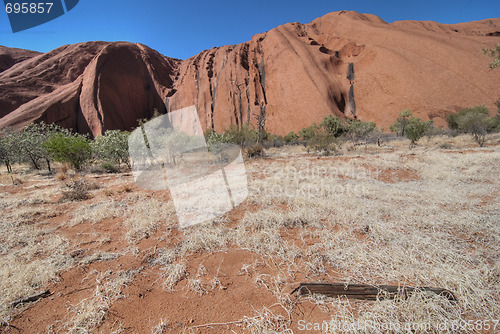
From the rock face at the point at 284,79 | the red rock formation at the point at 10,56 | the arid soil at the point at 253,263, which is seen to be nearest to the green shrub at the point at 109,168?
the arid soil at the point at 253,263

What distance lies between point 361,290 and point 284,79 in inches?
1609

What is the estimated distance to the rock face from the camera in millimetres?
31797

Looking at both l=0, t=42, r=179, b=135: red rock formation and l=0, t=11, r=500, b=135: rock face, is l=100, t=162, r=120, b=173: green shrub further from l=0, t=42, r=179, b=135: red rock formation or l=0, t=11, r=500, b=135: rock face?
l=0, t=42, r=179, b=135: red rock formation

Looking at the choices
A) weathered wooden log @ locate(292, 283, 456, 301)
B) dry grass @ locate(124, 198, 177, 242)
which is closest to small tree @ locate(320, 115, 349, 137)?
dry grass @ locate(124, 198, 177, 242)

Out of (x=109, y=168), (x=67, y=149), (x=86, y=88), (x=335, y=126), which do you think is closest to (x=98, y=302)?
(x=109, y=168)

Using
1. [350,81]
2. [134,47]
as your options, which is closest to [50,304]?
[350,81]

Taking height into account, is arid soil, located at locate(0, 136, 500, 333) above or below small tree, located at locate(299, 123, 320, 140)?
below

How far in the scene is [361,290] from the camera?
208 centimetres

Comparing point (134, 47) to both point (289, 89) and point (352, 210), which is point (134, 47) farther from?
point (352, 210)

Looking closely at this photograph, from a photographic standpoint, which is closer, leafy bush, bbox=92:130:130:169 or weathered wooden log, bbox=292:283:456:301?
weathered wooden log, bbox=292:283:456:301

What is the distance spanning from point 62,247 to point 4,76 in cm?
5888

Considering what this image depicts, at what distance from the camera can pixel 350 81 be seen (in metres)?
37.6

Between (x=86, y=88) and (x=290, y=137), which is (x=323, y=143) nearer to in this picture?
(x=290, y=137)

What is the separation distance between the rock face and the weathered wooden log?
33.9m
